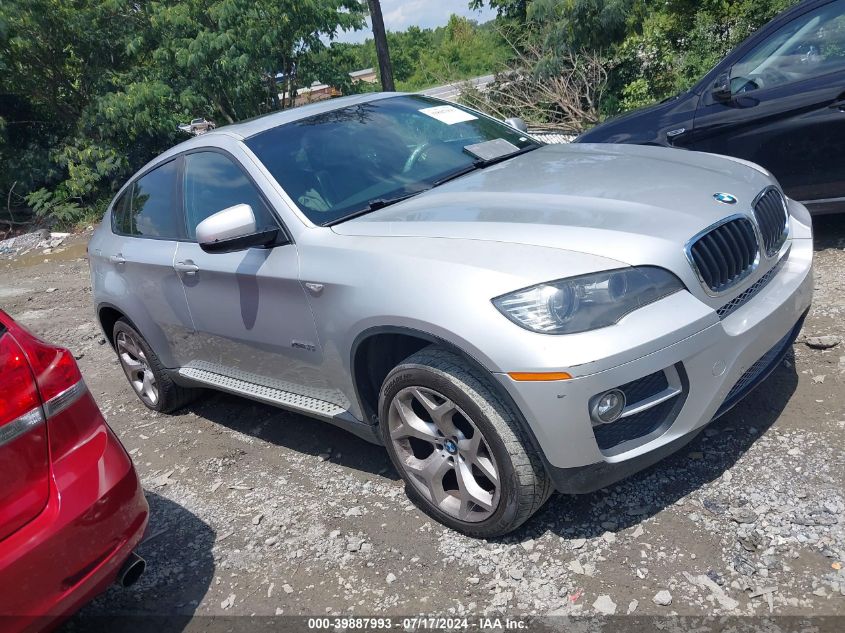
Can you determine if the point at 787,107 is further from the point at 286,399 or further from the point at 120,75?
the point at 120,75

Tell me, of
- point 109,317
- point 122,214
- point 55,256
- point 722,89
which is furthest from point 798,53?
point 55,256

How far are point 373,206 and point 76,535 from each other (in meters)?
1.80

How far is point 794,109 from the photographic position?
4.76 meters

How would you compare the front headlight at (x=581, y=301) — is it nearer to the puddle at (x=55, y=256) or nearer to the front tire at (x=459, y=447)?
the front tire at (x=459, y=447)

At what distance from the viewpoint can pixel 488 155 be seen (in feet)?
12.6

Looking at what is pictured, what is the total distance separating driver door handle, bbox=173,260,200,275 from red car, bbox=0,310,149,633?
1255 mm

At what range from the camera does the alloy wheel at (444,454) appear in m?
2.75

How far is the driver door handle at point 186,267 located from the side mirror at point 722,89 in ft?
11.9

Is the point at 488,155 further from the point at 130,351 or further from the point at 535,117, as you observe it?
the point at 535,117

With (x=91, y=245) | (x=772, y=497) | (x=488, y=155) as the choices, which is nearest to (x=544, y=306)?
(x=772, y=497)

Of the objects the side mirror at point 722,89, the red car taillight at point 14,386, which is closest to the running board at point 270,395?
the red car taillight at point 14,386

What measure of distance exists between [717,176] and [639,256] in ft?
3.07

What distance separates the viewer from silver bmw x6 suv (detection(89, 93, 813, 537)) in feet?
8.09

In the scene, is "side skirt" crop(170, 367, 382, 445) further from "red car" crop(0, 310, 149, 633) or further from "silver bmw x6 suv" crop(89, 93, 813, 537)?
"red car" crop(0, 310, 149, 633)
